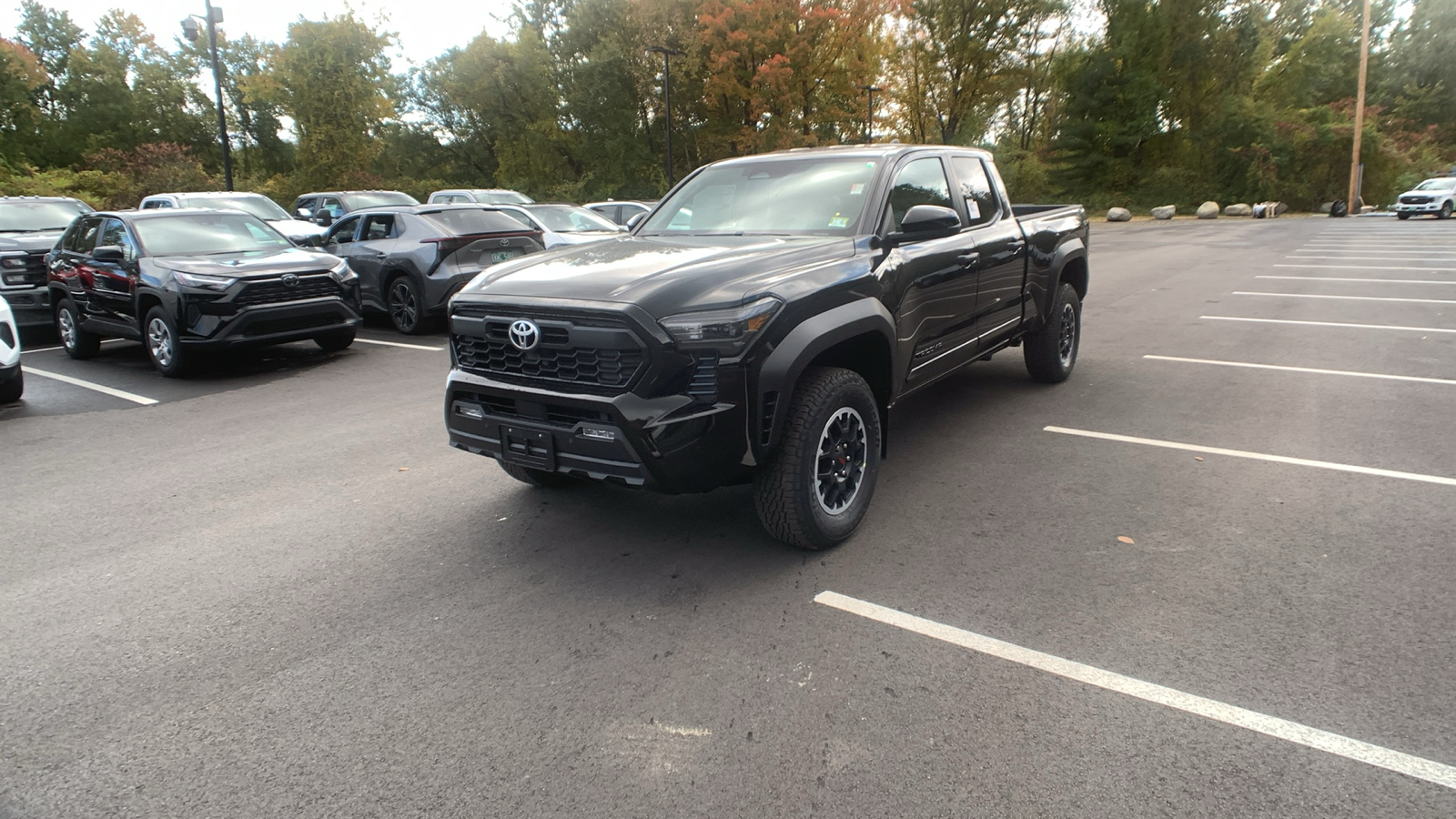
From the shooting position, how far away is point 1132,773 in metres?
2.60


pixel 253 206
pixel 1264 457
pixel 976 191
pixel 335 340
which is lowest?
pixel 1264 457

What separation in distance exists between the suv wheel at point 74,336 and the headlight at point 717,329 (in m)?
9.25

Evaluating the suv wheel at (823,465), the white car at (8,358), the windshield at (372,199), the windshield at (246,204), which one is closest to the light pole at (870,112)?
the windshield at (372,199)

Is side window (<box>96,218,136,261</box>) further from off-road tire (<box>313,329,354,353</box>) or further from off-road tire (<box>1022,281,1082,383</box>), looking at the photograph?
off-road tire (<box>1022,281,1082,383</box>)

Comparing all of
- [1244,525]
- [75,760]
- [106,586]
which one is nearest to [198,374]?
[106,586]

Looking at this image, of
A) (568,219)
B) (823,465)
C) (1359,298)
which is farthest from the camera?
(568,219)

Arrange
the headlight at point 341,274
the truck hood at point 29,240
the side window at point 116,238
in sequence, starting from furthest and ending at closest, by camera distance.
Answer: the truck hood at point 29,240
the headlight at point 341,274
the side window at point 116,238

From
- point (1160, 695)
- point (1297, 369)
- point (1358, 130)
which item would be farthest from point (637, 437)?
point (1358, 130)

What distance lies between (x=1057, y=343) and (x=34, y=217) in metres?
13.9

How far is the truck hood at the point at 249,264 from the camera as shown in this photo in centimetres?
873

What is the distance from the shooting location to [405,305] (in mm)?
11648

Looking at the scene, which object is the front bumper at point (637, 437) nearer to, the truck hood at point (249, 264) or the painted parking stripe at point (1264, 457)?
the painted parking stripe at point (1264, 457)

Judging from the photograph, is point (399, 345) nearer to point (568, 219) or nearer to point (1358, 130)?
point (568, 219)

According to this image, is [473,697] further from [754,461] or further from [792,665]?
[754,461]
